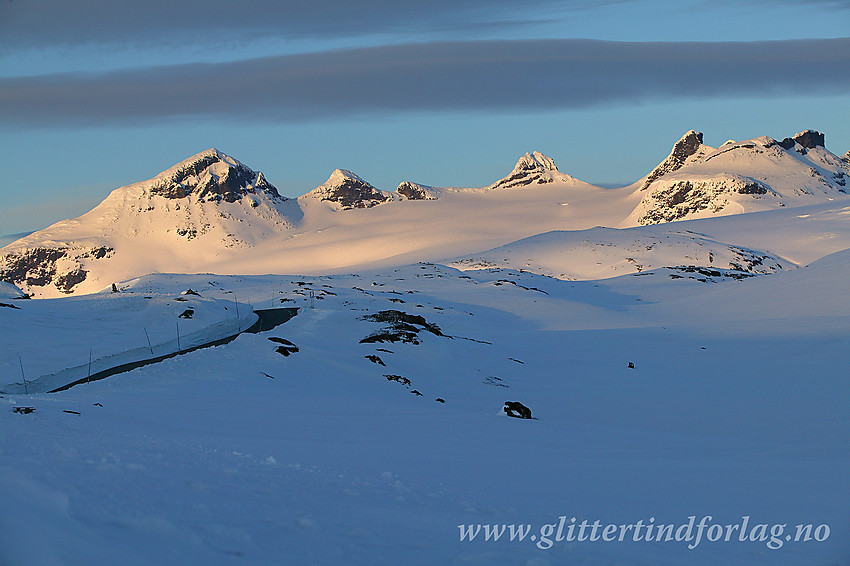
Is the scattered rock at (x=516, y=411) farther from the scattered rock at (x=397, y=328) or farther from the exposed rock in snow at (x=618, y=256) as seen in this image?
the exposed rock in snow at (x=618, y=256)

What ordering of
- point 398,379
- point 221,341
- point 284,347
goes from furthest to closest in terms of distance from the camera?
point 221,341
point 284,347
point 398,379

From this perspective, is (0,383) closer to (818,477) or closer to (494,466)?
(494,466)

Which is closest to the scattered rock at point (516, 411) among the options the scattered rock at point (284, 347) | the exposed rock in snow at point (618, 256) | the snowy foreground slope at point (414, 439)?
the snowy foreground slope at point (414, 439)

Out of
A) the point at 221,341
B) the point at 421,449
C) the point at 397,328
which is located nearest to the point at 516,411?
the point at 421,449

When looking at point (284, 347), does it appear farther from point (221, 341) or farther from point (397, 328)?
point (397, 328)

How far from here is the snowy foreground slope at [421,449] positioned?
7.21 meters

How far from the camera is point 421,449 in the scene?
1298 centimetres

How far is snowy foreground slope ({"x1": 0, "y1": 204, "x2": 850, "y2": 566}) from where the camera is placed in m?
7.21

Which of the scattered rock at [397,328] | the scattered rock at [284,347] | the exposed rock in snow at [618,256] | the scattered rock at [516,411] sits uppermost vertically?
the scattered rock at [284,347]

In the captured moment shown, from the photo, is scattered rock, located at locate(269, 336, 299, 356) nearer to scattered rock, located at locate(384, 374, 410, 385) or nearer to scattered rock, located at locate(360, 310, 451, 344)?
scattered rock, located at locate(384, 374, 410, 385)

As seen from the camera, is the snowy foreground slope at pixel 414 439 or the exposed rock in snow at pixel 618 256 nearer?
the snowy foreground slope at pixel 414 439

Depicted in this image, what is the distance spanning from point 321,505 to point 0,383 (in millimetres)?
19769

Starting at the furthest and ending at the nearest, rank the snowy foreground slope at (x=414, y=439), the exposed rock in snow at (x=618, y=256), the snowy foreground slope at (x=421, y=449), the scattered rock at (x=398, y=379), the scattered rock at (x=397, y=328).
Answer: the exposed rock in snow at (x=618, y=256), the scattered rock at (x=397, y=328), the scattered rock at (x=398, y=379), the snowy foreground slope at (x=414, y=439), the snowy foreground slope at (x=421, y=449)

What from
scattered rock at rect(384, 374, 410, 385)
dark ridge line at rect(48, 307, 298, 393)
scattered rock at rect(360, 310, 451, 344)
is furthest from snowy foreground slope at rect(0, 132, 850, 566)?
dark ridge line at rect(48, 307, 298, 393)
